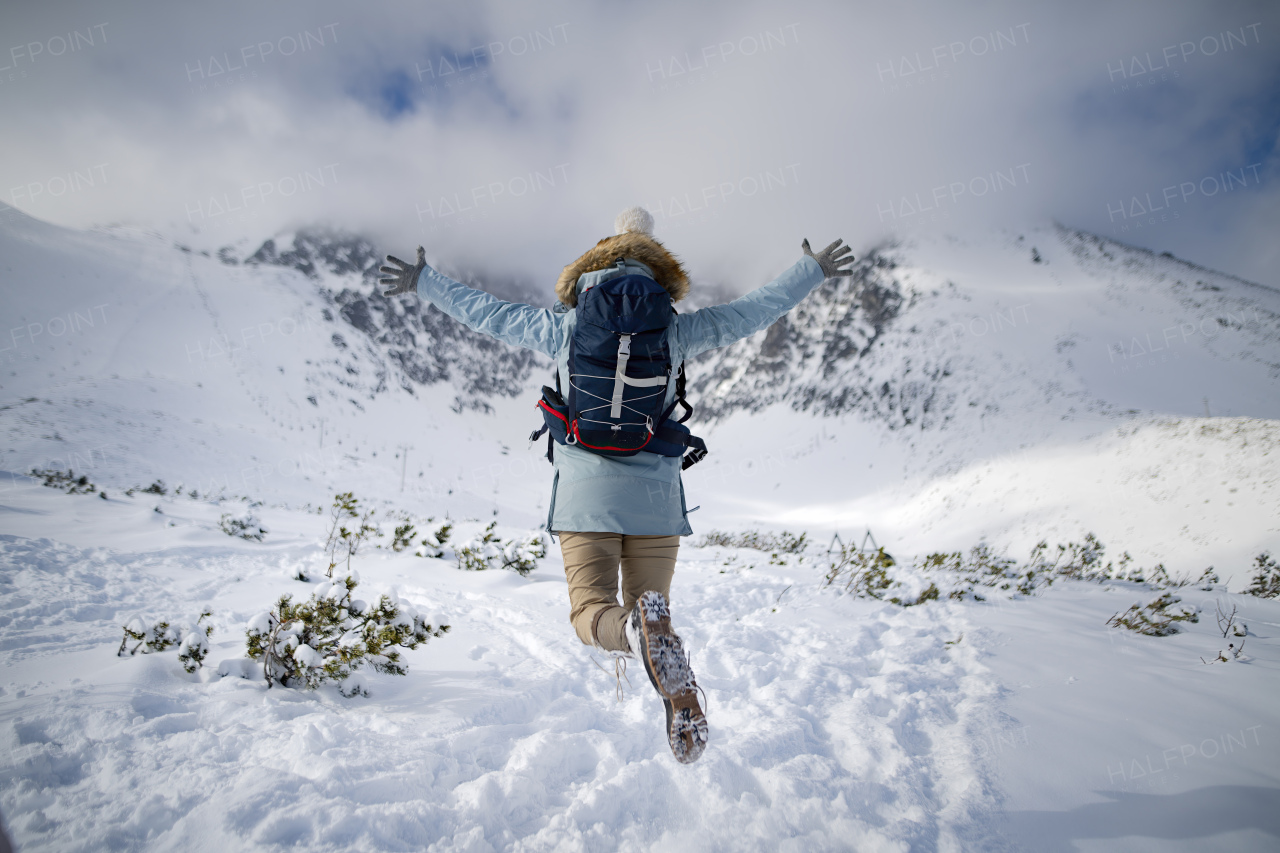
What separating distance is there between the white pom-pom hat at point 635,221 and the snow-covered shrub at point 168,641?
9.63 feet

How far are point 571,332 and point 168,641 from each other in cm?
242

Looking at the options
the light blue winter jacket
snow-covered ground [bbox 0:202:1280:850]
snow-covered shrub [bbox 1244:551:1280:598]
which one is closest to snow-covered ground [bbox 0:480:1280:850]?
snow-covered ground [bbox 0:202:1280:850]

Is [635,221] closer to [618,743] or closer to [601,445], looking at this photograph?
[601,445]

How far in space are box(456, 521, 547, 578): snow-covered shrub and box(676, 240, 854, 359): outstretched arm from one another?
126 inches

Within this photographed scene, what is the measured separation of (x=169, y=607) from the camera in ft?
9.74

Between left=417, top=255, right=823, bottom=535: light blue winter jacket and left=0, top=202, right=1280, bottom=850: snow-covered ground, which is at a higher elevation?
left=417, top=255, right=823, bottom=535: light blue winter jacket

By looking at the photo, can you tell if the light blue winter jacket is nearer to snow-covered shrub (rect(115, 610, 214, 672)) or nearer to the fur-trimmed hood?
the fur-trimmed hood

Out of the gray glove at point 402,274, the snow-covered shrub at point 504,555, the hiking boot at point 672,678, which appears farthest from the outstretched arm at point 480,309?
the snow-covered shrub at point 504,555

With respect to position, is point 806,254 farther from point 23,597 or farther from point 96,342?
point 96,342

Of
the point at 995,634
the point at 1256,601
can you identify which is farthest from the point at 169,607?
the point at 1256,601

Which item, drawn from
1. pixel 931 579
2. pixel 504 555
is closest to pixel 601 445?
pixel 504 555

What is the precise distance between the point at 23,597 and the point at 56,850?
270 cm

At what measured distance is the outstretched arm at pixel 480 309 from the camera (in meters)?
2.42

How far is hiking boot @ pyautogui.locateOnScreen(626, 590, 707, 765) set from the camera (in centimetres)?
158
